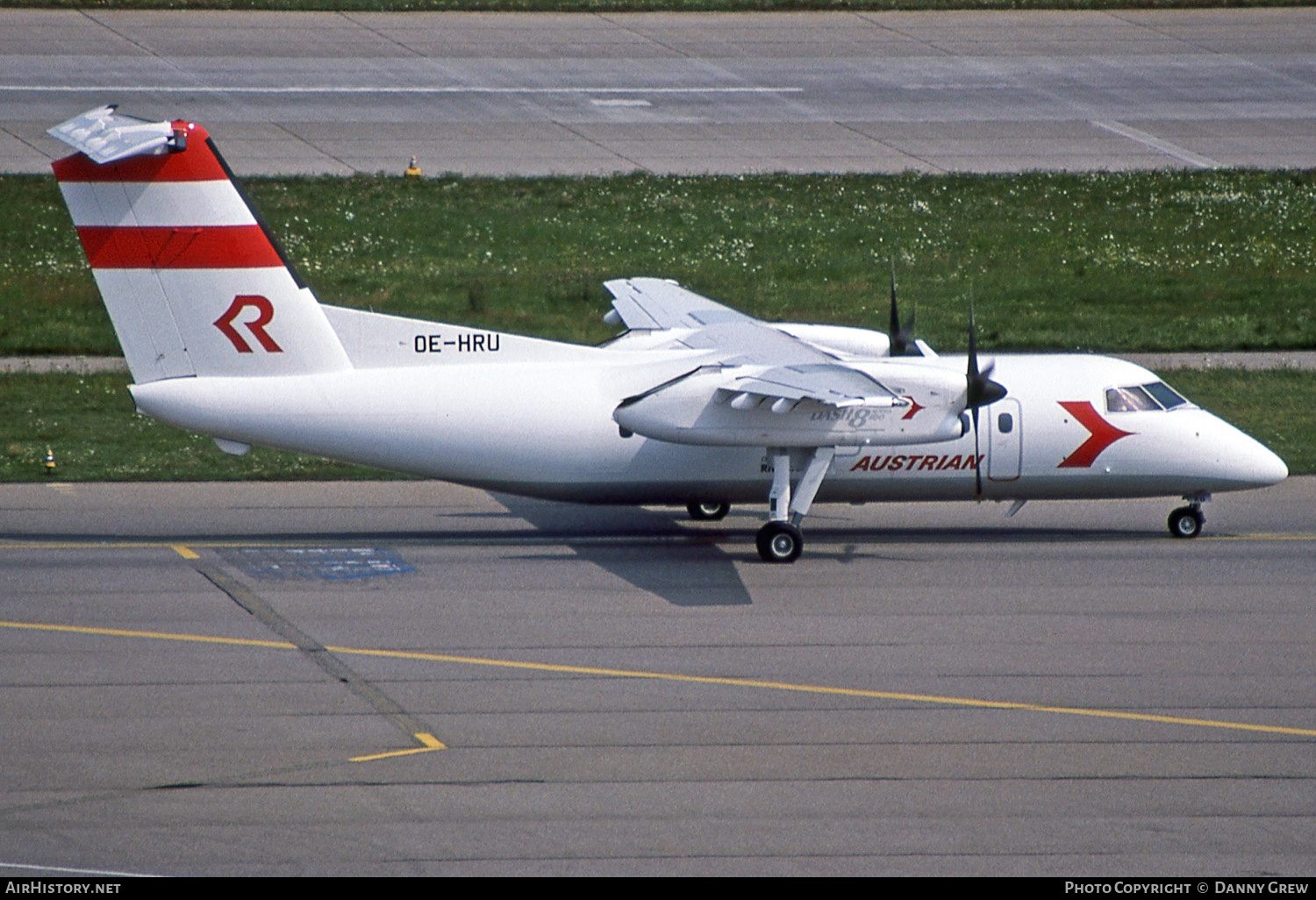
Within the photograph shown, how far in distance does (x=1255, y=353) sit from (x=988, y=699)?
→ 23.5 metres

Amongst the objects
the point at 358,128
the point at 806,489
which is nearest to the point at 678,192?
the point at 358,128

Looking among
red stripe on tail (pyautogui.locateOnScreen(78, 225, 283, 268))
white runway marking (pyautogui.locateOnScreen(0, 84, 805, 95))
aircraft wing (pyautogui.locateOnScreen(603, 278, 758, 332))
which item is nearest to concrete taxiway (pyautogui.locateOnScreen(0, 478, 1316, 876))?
aircraft wing (pyautogui.locateOnScreen(603, 278, 758, 332))

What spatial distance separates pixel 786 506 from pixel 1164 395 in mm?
5795

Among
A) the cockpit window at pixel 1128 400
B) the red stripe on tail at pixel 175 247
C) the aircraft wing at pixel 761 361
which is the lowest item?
the cockpit window at pixel 1128 400

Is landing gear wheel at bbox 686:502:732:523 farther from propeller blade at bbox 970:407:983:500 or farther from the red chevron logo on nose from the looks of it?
the red chevron logo on nose

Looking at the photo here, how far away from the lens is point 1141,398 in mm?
21859

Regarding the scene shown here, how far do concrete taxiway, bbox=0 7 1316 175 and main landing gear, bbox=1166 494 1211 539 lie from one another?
939 inches

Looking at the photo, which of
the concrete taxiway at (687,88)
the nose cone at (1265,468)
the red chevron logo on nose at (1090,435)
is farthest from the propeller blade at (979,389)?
the concrete taxiway at (687,88)

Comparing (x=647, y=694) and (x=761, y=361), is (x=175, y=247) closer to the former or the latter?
(x=761, y=361)

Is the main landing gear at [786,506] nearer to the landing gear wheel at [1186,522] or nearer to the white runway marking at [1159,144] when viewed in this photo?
the landing gear wheel at [1186,522]

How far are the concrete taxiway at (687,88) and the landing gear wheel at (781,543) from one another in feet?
82.9

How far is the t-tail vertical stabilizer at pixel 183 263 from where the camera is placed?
1941 cm

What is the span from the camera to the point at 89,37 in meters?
49.9

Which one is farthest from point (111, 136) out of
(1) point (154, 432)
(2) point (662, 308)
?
(1) point (154, 432)
